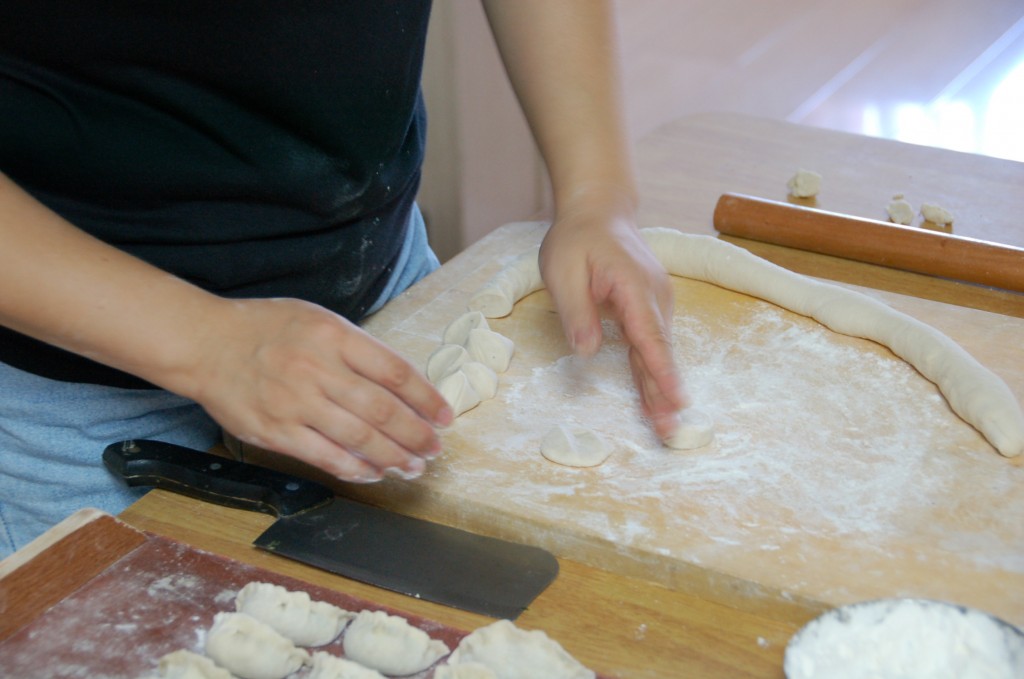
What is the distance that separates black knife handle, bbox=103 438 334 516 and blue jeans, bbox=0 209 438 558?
0.08 m

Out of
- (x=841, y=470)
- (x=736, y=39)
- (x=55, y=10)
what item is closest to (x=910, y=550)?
(x=841, y=470)

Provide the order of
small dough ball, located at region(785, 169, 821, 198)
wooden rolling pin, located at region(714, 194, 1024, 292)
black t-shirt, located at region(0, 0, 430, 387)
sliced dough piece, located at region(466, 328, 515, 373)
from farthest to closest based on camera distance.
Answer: small dough ball, located at region(785, 169, 821, 198) < wooden rolling pin, located at region(714, 194, 1024, 292) < sliced dough piece, located at region(466, 328, 515, 373) < black t-shirt, located at region(0, 0, 430, 387)

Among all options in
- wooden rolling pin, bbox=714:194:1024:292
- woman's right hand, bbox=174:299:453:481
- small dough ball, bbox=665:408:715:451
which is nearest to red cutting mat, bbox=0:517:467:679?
woman's right hand, bbox=174:299:453:481

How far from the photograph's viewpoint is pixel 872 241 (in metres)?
1.67

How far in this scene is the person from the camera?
3.34 feet

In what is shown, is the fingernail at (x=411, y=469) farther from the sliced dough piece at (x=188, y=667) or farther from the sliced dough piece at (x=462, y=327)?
the sliced dough piece at (x=462, y=327)

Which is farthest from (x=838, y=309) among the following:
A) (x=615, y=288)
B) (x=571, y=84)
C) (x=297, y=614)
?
(x=297, y=614)

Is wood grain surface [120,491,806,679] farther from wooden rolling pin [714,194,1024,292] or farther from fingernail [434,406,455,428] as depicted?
wooden rolling pin [714,194,1024,292]

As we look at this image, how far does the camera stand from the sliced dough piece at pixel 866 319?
4.04ft

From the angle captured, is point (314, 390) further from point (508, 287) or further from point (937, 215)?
point (937, 215)

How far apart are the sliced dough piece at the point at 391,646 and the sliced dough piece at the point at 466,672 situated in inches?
1.3

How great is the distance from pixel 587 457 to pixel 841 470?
0.94ft

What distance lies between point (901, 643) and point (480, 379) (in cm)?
62

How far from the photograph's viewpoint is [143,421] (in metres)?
1.30
